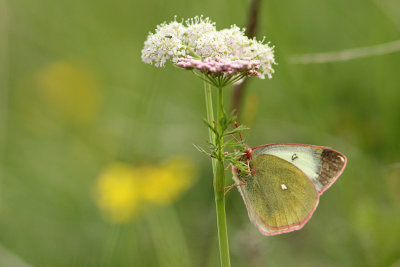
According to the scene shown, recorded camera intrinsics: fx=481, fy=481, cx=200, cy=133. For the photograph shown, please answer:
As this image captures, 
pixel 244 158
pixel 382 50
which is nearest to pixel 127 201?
pixel 244 158

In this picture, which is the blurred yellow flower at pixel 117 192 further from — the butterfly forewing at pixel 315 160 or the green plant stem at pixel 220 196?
the green plant stem at pixel 220 196

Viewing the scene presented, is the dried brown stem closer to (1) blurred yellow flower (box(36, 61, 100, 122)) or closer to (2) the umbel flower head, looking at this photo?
(2) the umbel flower head

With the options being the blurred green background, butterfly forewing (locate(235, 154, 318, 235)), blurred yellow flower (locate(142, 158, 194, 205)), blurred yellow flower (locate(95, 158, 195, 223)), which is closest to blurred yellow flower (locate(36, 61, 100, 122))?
the blurred green background

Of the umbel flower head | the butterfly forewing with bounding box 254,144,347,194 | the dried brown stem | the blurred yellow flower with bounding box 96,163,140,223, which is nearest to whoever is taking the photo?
the umbel flower head

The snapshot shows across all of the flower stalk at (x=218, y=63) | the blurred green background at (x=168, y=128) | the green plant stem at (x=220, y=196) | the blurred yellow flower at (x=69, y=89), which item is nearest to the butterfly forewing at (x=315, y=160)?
the blurred green background at (x=168, y=128)

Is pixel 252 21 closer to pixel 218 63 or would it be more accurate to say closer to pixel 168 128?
pixel 218 63

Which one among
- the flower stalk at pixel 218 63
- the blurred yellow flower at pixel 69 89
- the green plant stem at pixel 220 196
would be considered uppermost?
the blurred yellow flower at pixel 69 89

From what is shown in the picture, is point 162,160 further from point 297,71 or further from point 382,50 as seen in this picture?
point 382,50
